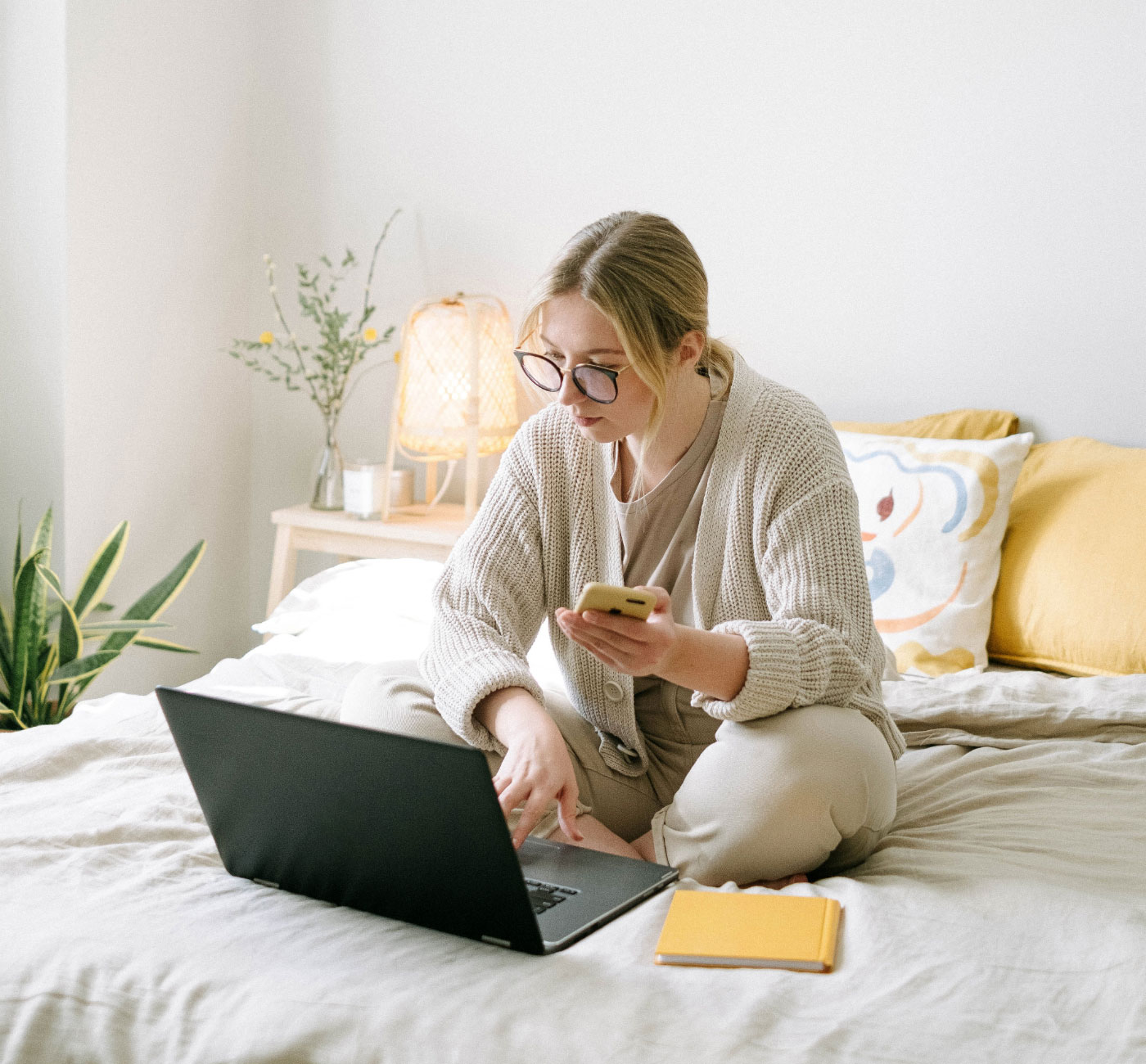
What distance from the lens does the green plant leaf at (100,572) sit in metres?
2.45

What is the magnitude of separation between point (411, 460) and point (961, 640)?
144 cm

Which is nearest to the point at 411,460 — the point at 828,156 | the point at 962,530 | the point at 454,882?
the point at 828,156

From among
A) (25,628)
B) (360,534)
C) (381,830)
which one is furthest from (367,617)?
(381,830)

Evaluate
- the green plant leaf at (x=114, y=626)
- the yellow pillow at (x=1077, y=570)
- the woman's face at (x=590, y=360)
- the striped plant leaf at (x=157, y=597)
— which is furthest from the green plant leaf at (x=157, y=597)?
the yellow pillow at (x=1077, y=570)

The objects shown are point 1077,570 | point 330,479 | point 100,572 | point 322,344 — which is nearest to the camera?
point 1077,570

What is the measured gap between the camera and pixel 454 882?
93cm

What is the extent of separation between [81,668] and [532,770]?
4.70 ft

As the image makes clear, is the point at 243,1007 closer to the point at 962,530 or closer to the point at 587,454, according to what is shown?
the point at 587,454

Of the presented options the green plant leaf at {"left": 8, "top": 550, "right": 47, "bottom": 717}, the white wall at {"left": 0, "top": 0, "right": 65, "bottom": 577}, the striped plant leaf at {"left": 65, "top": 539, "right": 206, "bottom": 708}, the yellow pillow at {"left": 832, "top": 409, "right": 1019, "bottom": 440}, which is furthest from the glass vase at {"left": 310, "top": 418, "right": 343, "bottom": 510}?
the yellow pillow at {"left": 832, "top": 409, "right": 1019, "bottom": 440}

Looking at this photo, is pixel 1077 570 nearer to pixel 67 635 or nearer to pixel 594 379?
pixel 594 379

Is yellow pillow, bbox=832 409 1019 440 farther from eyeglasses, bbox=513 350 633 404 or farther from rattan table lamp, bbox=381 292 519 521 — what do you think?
eyeglasses, bbox=513 350 633 404

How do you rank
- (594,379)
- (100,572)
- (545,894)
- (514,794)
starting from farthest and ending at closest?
(100,572)
(594,379)
(514,794)
(545,894)

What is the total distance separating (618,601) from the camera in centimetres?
107

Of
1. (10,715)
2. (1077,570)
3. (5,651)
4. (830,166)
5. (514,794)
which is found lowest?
(10,715)
